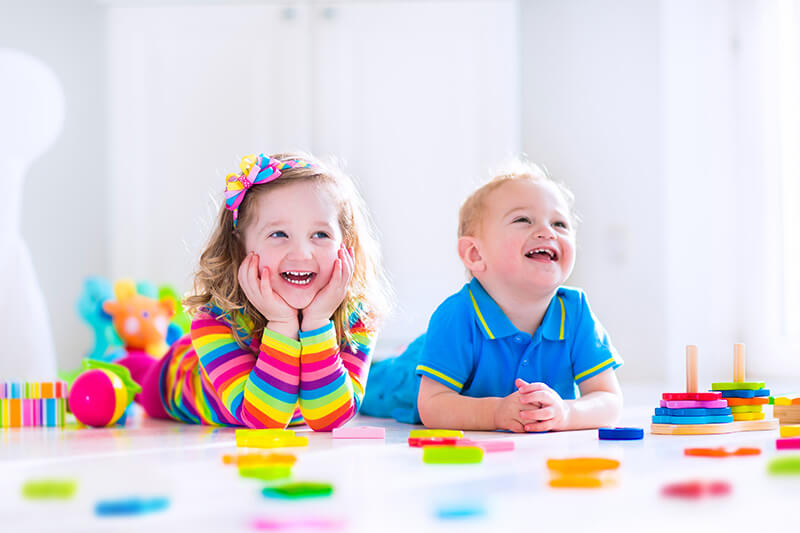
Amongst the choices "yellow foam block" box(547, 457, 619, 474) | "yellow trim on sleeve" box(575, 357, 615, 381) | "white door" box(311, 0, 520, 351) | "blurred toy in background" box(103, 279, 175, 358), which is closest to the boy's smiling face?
"yellow trim on sleeve" box(575, 357, 615, 381)

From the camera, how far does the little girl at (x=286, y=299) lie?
4.46 ft

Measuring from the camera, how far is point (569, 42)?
3193mm

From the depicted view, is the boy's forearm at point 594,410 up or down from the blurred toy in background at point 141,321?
down

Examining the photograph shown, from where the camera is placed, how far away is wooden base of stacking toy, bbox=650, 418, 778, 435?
1.28 meters

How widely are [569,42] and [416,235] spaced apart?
926 millimetres

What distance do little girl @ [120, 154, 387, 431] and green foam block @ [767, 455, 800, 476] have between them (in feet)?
2.15

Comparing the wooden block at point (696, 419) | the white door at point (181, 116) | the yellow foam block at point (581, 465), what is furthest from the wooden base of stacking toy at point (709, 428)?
the white door at point (181, 116)

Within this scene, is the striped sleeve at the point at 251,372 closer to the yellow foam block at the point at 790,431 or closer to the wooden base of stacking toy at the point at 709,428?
the wooden base of stacking toy at the point at 709,428

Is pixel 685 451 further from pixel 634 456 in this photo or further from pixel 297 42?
pixel 297 42

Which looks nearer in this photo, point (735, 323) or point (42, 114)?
point (42, 114)

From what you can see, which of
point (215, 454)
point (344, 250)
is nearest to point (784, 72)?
point (344, 250)

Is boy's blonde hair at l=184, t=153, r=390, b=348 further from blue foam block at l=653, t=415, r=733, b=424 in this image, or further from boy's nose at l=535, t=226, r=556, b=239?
blue foam block at l=653, t=415, r=733, b=424

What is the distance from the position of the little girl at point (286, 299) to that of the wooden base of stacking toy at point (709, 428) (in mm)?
483

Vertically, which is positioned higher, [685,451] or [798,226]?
[798,226]
